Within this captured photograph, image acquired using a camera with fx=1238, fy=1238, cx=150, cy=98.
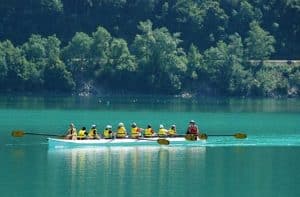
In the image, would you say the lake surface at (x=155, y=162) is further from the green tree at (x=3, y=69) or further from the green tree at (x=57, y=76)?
the green tree at (x=57, y=76)

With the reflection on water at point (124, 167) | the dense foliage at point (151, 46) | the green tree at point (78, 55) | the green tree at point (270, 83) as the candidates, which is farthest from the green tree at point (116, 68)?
the reflection on water at point (124, 167)

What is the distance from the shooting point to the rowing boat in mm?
69812

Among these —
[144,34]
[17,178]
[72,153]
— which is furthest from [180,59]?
[17,178]

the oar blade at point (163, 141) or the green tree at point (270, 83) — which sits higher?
the green tree at point (270, 83)

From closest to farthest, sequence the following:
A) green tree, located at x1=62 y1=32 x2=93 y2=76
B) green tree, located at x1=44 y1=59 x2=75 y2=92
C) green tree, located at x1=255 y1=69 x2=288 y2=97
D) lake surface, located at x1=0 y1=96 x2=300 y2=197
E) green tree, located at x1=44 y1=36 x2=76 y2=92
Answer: lake surface, located at x1=0 y1=96 x2=300 y2=197 → green tree, located at x1=44 y1=59 x2=75 y2=92 → green tree, located at x1=44 y1=36 x2=76 y2=92 → green tree, located at x1=62 y1=32 x2=93 y2=76 → green tree, located at x1=255 y1=69 x2=288 y2=97

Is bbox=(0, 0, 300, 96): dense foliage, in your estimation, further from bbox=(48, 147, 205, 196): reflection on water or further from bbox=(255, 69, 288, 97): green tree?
bbox=(48, 147, 205, 196): reflection on water

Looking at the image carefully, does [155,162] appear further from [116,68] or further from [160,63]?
[116,68]

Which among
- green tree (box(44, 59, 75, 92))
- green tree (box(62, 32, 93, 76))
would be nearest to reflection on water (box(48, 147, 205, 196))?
green tree (box(44, 59, 75, 92))

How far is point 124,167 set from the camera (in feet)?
203

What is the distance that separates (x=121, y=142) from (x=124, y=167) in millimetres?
10233

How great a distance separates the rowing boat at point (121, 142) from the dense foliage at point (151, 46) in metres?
73.6

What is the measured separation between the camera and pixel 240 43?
15250 centimetres

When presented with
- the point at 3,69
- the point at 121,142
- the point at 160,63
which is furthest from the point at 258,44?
the point at 121,142

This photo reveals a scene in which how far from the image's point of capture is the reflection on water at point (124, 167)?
5497 cm
